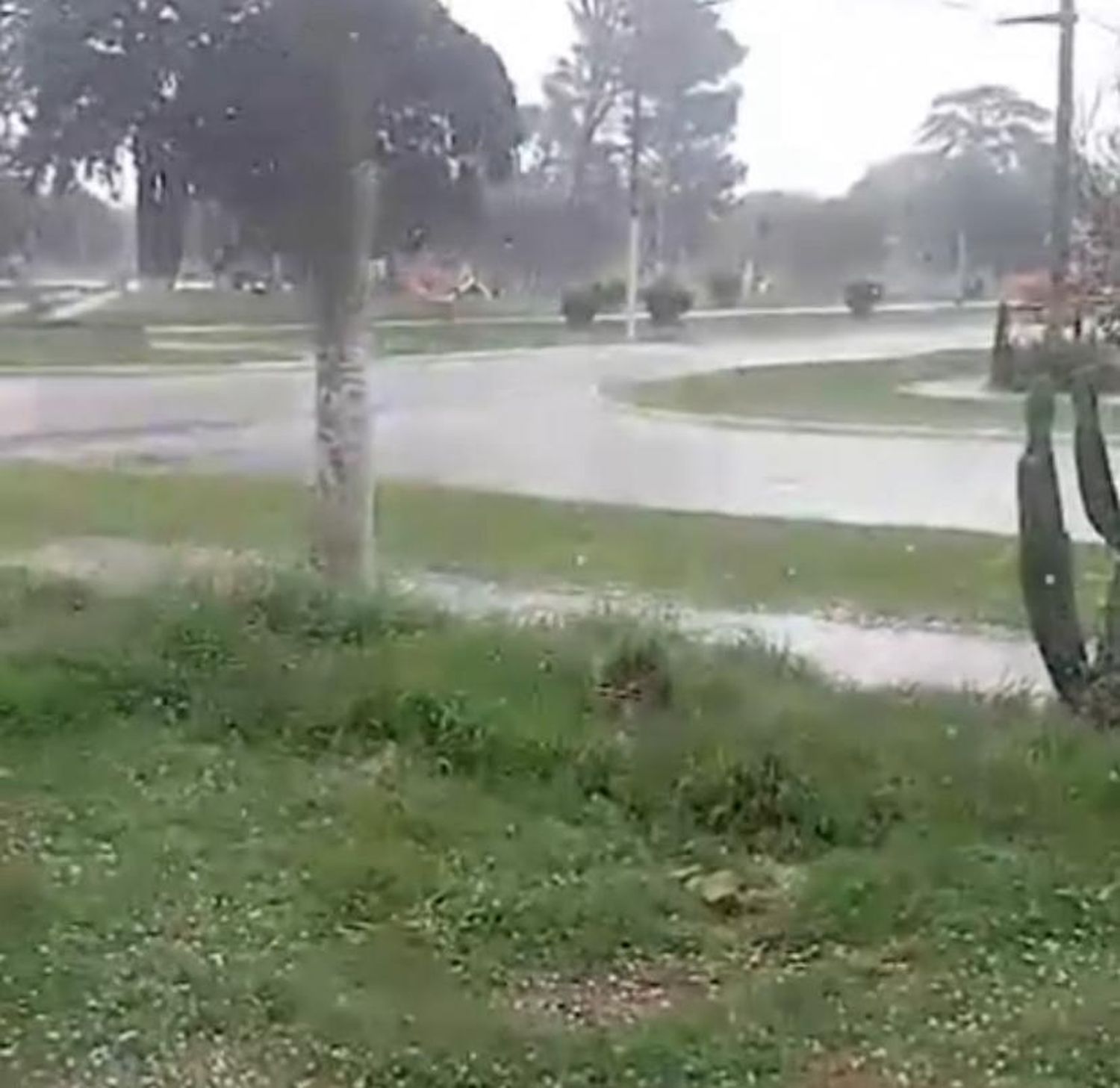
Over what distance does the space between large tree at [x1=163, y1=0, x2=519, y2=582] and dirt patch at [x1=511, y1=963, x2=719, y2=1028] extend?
4363mm

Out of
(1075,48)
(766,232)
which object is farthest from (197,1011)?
(766,232)

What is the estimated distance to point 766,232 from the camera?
13.5 meters

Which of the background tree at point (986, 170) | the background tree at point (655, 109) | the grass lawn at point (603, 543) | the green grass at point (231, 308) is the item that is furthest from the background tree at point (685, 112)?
the grass lawn at point (603, 543)

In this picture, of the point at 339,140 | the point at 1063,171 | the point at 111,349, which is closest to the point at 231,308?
the point at 339,140

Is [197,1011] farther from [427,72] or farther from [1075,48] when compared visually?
[1075,48]

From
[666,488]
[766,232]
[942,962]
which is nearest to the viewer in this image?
[942,962]

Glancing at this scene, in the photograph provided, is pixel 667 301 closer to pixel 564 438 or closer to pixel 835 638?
pixel 564 438

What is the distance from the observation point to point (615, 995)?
423 cm

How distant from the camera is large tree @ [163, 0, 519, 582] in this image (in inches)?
334

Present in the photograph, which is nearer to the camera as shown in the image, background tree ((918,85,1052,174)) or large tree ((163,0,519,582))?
large tree ((163,0,519,582))

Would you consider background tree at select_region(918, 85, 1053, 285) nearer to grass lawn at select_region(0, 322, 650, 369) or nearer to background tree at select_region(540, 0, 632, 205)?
background tree at select_region(540, 0, 632, 205)

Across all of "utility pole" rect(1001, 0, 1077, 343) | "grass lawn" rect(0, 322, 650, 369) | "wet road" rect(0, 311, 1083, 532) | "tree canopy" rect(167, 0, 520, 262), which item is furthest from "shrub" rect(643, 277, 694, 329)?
"tree canopy" rect(167, 0, 520, 262)

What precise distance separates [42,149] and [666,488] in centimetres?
657

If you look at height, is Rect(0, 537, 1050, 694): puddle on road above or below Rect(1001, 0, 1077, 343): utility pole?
below
